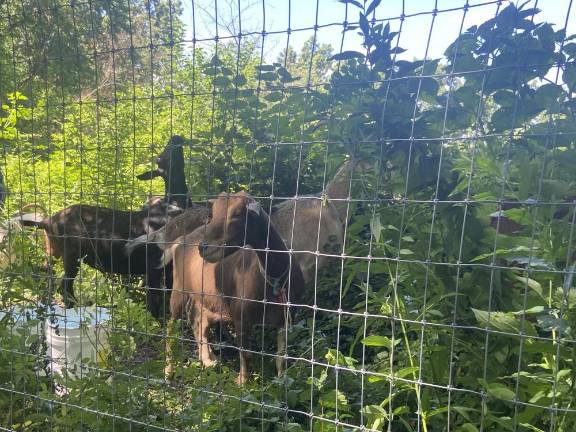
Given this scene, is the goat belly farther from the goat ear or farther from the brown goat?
the goat ear

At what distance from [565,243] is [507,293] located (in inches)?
11.8

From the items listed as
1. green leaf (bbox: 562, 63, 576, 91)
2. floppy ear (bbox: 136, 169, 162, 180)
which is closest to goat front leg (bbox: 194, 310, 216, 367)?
floppy ear (bbox: 136, 169, 162, 180)

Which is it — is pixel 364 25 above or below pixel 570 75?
above

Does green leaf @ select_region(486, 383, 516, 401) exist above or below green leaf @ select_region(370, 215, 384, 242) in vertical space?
below

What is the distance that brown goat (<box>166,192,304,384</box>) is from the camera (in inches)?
105

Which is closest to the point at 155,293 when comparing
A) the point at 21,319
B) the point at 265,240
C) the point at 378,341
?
the point at 21,319

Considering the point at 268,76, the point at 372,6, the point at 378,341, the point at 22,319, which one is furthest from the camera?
the point at 22,319

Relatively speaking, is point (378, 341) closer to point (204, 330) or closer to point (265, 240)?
point (265, 240)

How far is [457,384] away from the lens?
205 centimetres

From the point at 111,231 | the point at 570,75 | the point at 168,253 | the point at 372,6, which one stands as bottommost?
the point at 168,253

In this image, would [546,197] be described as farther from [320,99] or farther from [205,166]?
[205,166]

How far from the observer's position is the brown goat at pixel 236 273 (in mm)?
2674

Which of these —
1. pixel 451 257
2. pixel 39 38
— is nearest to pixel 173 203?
pixel 39 38

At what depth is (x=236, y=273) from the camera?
324 cm
